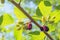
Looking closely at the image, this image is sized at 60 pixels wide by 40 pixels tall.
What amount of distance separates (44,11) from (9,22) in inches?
3.3

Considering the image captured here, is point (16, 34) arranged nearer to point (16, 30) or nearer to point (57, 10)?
point (16, 30)

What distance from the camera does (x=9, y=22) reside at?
42 centimetres

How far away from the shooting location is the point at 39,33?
0.45 metres

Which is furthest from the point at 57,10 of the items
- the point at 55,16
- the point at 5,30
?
the point at 5,30

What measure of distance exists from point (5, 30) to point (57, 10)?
0.14 m

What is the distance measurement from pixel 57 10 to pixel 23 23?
87 mm

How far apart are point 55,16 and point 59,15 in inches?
0.4

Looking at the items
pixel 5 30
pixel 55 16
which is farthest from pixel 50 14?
pixel 5 30

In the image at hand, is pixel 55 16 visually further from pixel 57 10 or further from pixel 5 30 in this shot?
pixel 5 30

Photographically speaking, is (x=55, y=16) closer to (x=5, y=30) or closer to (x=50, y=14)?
(x=50, y=14)

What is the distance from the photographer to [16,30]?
0.42m

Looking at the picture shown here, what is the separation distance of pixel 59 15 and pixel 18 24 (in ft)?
0.32

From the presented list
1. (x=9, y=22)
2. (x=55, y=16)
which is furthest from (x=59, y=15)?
(x=9, y=22)

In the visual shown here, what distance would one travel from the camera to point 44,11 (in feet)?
1.43
